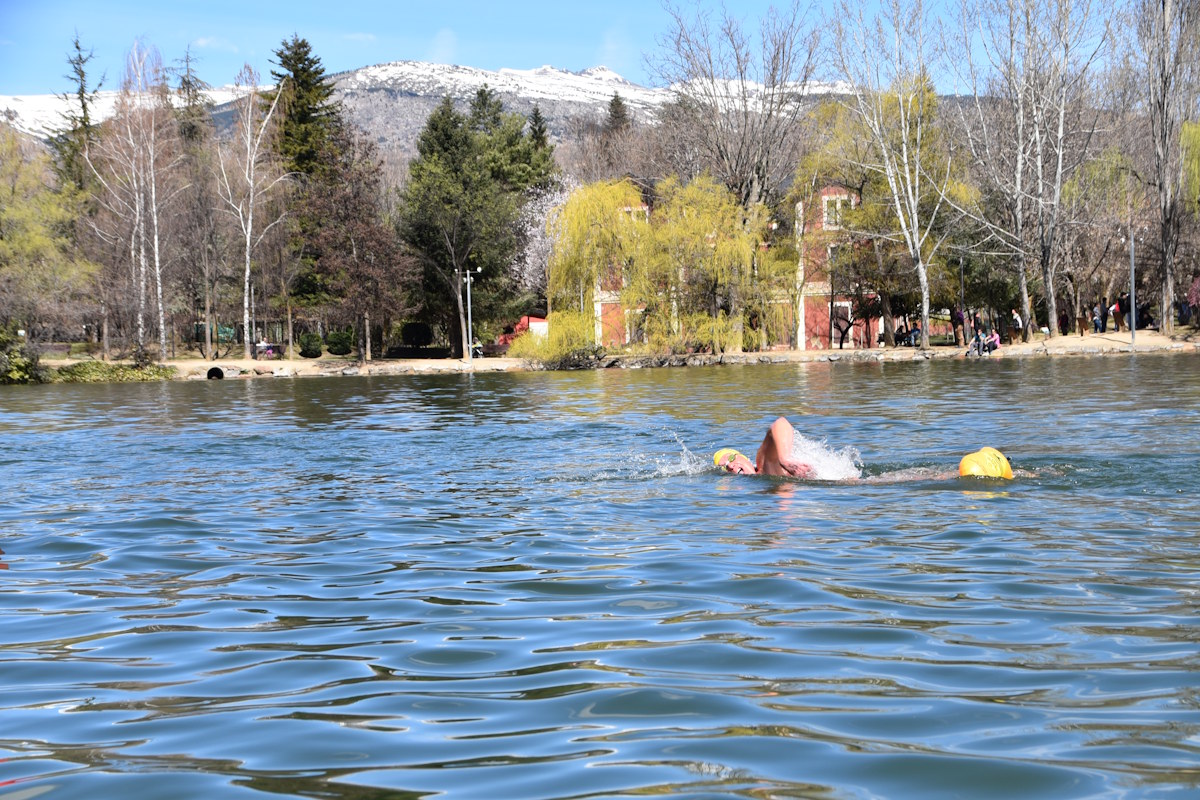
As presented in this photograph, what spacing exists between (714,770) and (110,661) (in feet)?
10.3

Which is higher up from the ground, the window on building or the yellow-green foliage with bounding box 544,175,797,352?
the window on building

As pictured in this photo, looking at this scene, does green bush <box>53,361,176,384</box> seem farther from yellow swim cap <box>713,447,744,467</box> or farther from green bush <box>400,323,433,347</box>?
yellow swim cap <box>713,447,744,467</box>

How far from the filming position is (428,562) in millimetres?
7883

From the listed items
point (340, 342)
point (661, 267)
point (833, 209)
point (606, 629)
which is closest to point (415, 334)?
point (340, 342)

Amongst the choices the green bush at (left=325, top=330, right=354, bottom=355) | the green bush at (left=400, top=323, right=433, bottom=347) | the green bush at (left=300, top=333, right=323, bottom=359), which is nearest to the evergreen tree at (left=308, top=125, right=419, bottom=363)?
the green bush at (left=300, top=333, right=323, bottom=359)

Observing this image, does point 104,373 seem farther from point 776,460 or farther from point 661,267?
point 776,460

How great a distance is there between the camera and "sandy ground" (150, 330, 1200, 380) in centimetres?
4597

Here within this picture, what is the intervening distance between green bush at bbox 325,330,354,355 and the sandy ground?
13.4 meters

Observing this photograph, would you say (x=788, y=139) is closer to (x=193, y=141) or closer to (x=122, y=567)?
(x=193, y=141)

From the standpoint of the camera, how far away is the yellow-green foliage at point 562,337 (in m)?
49.9

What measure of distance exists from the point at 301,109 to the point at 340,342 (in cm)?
1385

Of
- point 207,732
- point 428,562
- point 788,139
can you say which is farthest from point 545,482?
point 788,139

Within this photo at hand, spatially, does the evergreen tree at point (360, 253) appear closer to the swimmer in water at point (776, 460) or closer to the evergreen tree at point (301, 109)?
the evergreen tree at point (301, 109)

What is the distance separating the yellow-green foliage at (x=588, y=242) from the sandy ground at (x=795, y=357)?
398 centimetres
